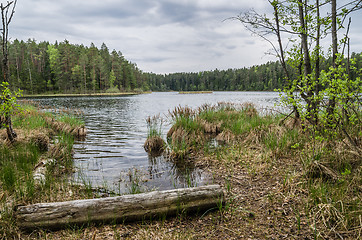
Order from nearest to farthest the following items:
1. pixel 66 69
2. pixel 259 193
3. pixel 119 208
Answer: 1. pixel 119 208
2. pixel 259 193
3. pixel 66 69

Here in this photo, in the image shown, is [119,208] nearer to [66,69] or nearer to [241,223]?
[241,223]

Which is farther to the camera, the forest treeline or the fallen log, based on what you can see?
the forest treeline

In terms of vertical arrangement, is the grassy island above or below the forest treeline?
below

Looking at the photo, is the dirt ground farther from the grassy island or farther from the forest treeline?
the forest treeline

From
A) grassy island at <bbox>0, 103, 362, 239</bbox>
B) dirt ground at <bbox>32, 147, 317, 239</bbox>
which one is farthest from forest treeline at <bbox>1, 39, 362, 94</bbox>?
dirt ground at <bbox>32, 147, 317, 239</bbox>

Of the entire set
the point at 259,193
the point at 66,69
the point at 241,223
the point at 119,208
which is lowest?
the point at 241,223

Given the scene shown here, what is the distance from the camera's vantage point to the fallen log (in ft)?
10.8

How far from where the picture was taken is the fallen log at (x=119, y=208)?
10.8 feet

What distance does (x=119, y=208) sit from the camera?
3553 millimetres

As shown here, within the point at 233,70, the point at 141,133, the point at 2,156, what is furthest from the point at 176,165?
the point at 233,70

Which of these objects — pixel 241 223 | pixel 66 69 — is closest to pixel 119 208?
pixel 241 223

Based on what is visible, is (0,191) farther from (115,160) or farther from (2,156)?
(115,160)

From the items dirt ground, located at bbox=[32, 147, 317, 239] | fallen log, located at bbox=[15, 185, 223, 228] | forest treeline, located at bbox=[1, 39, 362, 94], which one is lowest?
dirt ground, located at bbox=[32, 147, 317, 239]

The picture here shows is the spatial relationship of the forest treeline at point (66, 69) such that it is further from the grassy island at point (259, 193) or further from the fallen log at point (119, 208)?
the fallen log at point (119, 208)
